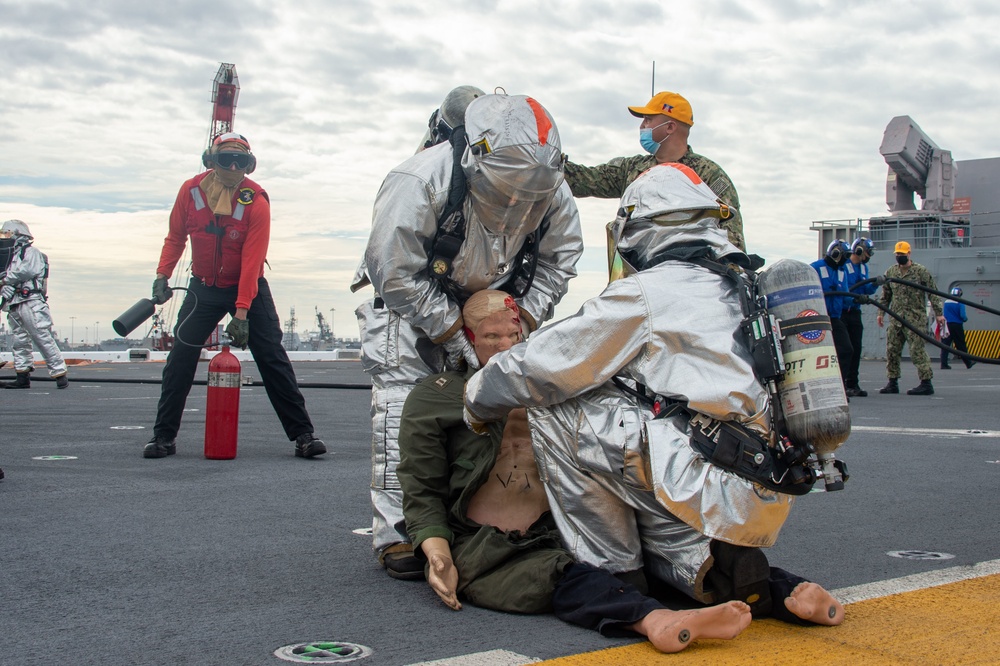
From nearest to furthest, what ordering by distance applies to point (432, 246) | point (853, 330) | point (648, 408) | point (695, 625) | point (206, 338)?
1. point (695, 625)
2. point (648, 408)
3. point (432, 246)
4. point (206, 338)
5. point (853, 330)

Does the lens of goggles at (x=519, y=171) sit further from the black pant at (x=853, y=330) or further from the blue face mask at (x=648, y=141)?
the black pant at (x=853, y=330)

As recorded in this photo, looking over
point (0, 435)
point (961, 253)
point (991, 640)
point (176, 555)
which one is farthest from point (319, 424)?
point (961, 253)

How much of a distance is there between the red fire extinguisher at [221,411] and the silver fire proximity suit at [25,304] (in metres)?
8.43

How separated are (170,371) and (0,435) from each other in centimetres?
229

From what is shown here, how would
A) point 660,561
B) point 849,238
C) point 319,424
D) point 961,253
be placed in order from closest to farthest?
1. point 660,561
2. point 319,424
3. point 961,253
4. point 849,238

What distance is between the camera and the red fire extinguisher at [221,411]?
6762 mm

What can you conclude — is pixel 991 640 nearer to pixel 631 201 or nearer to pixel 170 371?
pixel 631 201

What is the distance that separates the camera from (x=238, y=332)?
21.6 ft

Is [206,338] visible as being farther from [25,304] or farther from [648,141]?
[25,304]

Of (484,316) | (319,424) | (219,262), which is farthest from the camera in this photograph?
(319,424)

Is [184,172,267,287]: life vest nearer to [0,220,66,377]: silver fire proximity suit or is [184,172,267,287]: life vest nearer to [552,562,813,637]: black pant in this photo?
[552,562,813,637]: black pant

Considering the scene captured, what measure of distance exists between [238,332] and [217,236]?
69 centimetres

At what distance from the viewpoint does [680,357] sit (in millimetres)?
2877

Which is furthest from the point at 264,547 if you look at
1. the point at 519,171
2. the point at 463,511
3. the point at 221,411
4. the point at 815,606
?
the point at 221,411
